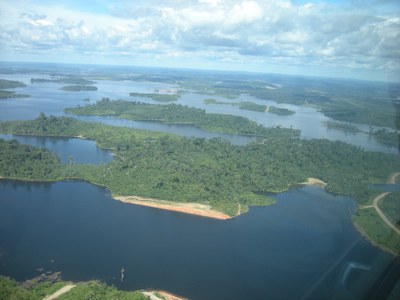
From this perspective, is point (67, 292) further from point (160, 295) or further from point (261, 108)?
point (261, 108)

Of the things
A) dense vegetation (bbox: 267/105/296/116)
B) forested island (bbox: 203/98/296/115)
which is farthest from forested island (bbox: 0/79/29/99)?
dense vegetation (bbox: 267/105/296/116)

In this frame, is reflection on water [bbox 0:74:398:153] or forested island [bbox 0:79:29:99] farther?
forested island [bbox 0:79:29:99]

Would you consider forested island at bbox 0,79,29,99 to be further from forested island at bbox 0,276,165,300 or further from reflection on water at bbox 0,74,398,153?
forested island at bbox 0,276,165,300

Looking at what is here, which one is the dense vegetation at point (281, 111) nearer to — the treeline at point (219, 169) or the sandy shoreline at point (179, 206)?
the treeline at point (219, 169)

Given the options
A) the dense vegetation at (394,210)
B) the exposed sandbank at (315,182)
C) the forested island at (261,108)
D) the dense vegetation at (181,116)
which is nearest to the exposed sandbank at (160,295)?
the dense vegetation at (394,210)

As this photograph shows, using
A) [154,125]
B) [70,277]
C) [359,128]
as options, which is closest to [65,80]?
[154,125]

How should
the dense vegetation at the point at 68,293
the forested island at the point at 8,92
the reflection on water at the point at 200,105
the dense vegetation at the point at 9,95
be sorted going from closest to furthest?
the dense vegetation at the point at 68,293 → the reflection on water at the point at 200,105 → the dense vegetation at the point at 9,95 → the forested island at the point at 8,92

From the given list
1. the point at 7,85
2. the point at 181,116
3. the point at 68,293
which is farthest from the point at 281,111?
the point at 68,293
